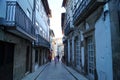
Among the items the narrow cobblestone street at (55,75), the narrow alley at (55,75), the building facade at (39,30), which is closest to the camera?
the narrow alley at (55,75)

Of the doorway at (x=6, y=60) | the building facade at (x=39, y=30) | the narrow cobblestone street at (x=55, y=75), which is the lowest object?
the narrow cobblestone street at (x=55, y=75)

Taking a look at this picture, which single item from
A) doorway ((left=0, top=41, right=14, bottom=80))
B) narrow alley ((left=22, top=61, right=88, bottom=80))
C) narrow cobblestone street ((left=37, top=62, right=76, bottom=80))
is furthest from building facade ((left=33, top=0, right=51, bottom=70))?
doorway ((left=0, top=41, right=14, bottom=80))

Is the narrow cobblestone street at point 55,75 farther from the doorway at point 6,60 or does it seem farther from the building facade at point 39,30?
the doorway at point 6,60

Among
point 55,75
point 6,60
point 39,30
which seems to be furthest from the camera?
point 39,30

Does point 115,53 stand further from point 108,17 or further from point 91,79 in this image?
point 91,79

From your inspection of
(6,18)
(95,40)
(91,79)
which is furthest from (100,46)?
(6,18)

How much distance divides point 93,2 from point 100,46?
2130mm

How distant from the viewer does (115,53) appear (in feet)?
23.3

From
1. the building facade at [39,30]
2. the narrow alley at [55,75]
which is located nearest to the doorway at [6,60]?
the narrow alley at [55,75]

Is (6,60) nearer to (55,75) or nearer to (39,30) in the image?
(55,75)

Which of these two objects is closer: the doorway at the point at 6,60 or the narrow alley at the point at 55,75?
the doorway at the point at 6,60

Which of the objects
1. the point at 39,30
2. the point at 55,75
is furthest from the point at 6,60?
the point at 39,30

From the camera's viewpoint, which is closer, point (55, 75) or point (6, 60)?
point (6, 60)

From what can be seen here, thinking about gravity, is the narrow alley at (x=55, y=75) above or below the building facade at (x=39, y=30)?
below
